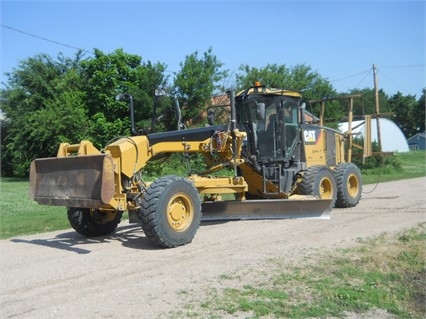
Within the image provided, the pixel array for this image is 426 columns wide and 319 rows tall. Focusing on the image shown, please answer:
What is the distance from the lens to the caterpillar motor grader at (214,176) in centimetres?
768

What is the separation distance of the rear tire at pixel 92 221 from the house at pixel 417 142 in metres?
96.2

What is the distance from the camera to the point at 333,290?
5.30 m

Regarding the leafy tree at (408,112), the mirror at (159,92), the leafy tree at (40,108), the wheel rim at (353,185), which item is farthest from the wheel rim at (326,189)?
the leafy tree at (408,112)

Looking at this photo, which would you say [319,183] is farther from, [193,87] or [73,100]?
[73,100]

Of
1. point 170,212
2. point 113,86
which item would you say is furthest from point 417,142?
point 170,212

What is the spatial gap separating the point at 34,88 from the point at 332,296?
41833mm

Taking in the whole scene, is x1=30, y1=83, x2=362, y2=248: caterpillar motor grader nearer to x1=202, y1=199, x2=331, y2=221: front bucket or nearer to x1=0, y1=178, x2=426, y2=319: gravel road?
x1=202, y1=199, x2=331, y2=221: front bucket

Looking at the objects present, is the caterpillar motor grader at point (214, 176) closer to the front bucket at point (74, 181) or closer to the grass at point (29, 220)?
the front bucket at point (74, 181)

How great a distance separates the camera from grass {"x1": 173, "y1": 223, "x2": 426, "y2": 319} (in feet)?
15.8

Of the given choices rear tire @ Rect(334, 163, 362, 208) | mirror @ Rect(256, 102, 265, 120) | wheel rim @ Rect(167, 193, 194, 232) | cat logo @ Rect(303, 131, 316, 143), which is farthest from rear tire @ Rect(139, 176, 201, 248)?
rear tire @ Rect(334, 163, 362, 208)

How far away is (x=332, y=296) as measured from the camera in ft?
16.8

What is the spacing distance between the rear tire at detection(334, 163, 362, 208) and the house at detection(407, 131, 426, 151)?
3555 inches

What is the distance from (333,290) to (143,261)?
2.82m

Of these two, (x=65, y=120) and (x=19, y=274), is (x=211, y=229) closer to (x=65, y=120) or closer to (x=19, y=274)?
(x=19, y=274)
